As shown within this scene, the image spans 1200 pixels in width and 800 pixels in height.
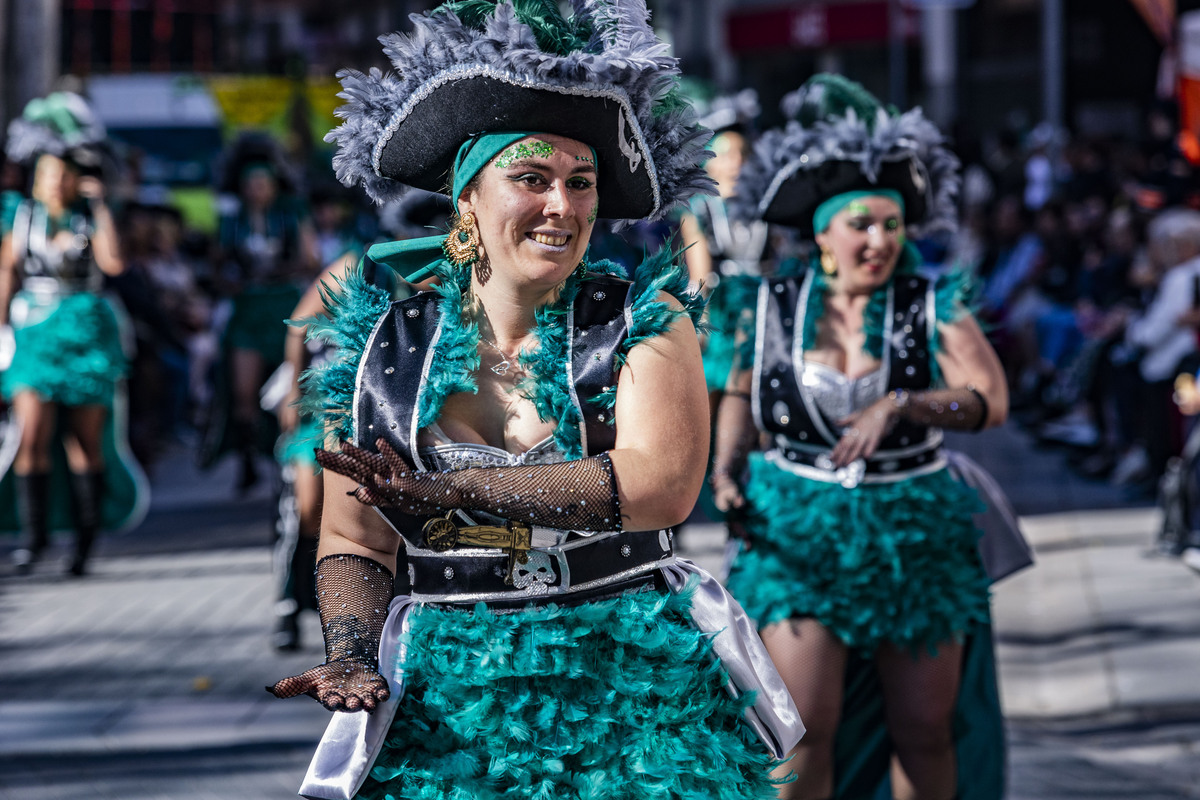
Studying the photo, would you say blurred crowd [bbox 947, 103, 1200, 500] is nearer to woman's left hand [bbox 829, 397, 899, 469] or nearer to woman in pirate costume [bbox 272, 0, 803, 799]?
woman's left hand [bbox 829, 397, 899, 469]

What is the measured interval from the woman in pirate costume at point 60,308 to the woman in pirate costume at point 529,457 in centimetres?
579

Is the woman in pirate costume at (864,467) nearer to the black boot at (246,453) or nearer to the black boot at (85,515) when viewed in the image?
the black boot at (85,515)

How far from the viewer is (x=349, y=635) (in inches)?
98.7

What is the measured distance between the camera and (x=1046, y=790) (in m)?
4.95

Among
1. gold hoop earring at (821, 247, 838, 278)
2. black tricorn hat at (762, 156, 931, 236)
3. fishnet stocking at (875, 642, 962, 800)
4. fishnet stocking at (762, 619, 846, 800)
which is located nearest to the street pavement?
fishnet stocking at (875, 642, 962, 800)

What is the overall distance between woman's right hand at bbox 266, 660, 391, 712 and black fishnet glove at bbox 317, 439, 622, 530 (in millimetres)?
260

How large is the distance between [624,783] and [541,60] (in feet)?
3.82

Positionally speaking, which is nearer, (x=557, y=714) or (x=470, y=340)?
(x=557, y=714)

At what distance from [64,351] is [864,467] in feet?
17.1

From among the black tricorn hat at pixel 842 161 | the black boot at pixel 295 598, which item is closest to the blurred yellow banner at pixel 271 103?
the black boot at pixel 295 598

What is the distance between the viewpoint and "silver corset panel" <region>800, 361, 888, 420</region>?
4164 mm

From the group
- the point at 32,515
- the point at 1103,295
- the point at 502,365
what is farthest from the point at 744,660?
the point at 1103,295

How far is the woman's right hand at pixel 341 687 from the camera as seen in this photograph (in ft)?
7.73

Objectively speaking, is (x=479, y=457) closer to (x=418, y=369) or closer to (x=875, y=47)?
(x=418, y=369)
